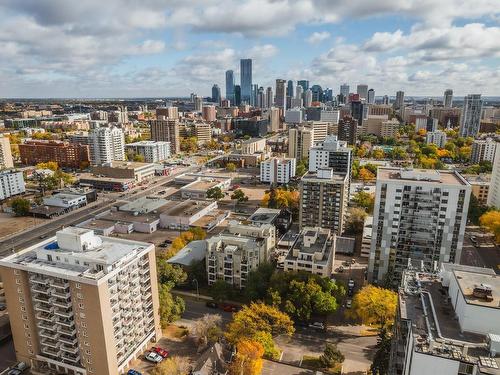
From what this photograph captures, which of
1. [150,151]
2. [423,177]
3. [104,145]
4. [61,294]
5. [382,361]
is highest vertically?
[423,177]

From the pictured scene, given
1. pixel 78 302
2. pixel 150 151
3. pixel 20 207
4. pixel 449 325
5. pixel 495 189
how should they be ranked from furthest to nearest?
1. pixel 150 151
2. pixel 20 207
3. pixel 495 189
4. pixel 78 302
5. pixel 449 325

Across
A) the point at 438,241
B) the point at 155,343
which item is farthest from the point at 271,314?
the point at 438,241

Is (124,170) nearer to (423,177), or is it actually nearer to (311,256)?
(311,256)

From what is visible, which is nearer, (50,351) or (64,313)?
(64,313)

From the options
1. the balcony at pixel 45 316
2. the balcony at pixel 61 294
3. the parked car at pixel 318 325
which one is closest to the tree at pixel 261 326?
the parked car at pixel 318 325

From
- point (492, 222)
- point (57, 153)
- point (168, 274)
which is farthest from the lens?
point (57, 153)

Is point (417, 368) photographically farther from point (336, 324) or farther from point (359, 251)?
point (359, 251)

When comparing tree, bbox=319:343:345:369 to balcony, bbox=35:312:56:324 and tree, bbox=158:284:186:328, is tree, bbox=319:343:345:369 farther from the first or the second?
balcony, bbox=35:312:56:324

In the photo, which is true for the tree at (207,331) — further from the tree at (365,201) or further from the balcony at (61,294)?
the tree at (365,201)

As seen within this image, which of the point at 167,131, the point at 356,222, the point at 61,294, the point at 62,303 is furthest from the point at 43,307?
the point at 167,131
